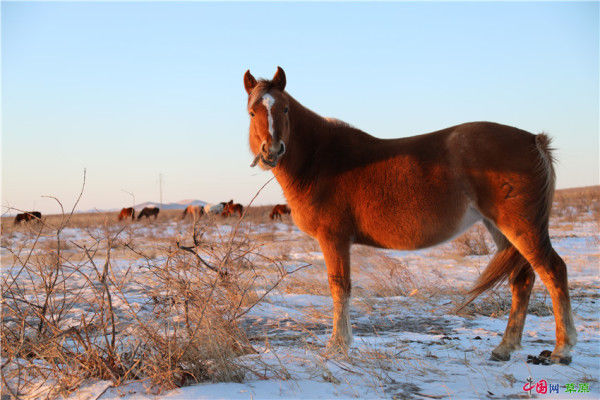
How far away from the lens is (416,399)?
2684 millimetres

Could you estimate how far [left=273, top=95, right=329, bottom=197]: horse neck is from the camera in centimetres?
434

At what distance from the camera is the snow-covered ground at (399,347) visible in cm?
277

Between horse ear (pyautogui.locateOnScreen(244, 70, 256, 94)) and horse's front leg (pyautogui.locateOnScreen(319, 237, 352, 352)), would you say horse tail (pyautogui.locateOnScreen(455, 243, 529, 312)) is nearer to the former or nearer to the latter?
horse's front leg (pyautogui.locateOnScreen(319, 237, 352, 352))

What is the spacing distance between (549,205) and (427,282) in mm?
3623

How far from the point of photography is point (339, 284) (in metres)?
4.01

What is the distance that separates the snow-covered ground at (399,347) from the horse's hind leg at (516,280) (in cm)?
22

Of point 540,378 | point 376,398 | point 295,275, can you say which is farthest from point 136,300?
point 540,378

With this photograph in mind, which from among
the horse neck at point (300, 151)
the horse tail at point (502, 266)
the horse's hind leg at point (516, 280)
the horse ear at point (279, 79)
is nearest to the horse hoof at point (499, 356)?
the horse's hind leg at point (516, 280)

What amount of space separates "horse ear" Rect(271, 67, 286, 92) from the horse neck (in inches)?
6.5

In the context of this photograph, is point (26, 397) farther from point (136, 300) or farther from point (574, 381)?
point (574, 381)

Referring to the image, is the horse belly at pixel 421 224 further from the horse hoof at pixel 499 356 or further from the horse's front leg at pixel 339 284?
the horse hoof at pixel 499 356

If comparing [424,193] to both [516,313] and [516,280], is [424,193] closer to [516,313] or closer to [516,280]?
[516,280]

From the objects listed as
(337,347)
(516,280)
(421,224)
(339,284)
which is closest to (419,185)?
(421,224)

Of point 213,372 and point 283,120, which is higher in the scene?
point 283,120
